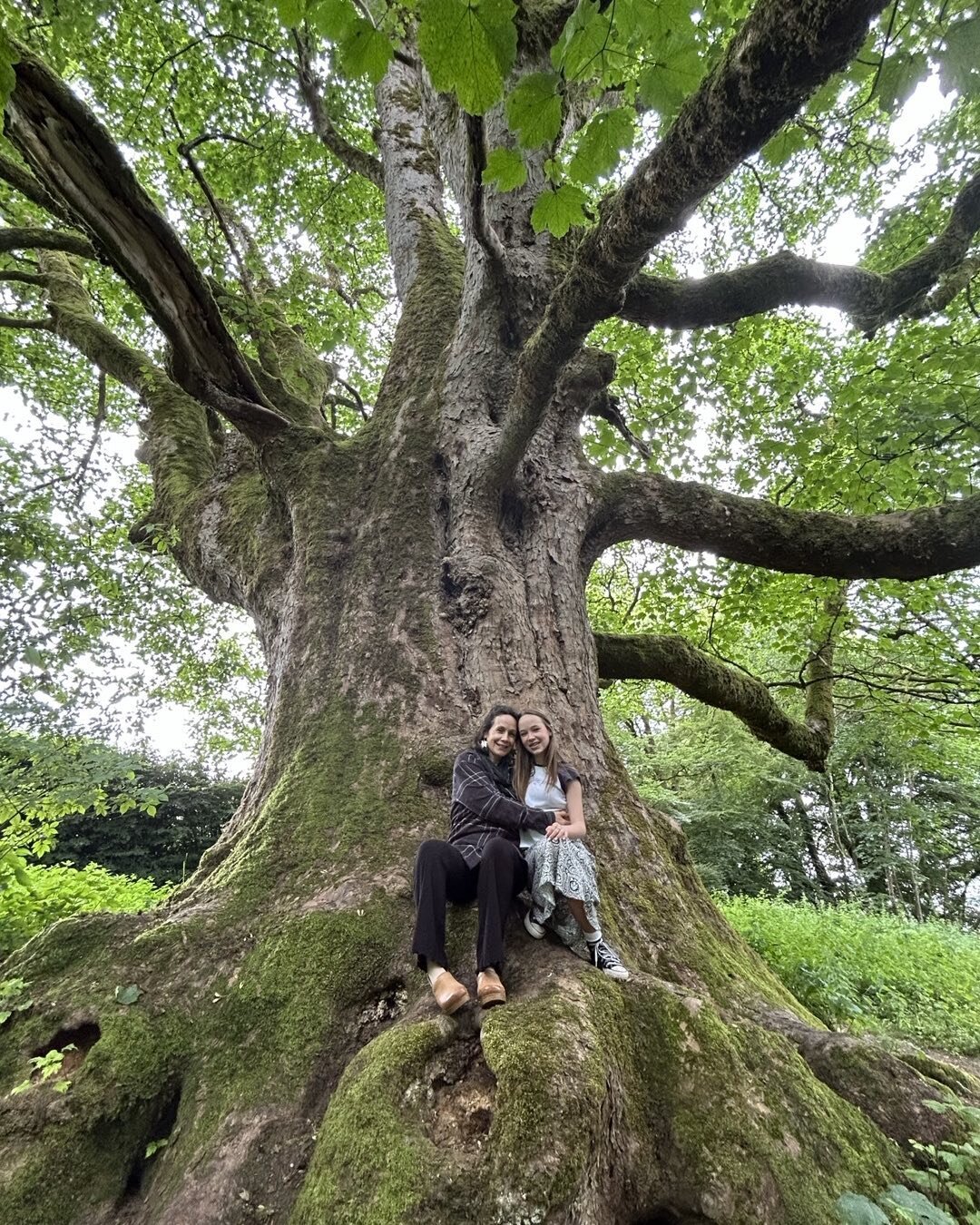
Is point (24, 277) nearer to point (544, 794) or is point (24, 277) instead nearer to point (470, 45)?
point (470, 45)

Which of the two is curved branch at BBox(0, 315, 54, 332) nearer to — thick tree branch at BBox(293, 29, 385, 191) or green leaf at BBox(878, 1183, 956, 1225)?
thick tree branch at BBox(293, 29, 385, 191)

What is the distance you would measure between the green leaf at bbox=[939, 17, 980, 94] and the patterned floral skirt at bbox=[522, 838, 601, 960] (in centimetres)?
237

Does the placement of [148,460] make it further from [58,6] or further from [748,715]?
[748,715]

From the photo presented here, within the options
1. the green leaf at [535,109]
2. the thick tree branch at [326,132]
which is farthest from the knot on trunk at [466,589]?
the thick tree branch at [326,132]

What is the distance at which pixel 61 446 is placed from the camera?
20.4ft

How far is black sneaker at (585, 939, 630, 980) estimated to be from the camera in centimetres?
212

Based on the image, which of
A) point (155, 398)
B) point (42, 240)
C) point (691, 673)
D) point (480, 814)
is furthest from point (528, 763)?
point (42, 240)

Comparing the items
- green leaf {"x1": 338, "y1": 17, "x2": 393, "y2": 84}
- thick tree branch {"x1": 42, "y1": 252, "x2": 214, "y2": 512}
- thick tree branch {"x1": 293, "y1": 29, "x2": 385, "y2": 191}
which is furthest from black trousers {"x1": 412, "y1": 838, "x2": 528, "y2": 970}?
thick tree branch {"x1": 293, "y1": 29, "x2": 385, "y2": 191}

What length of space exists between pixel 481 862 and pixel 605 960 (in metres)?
0.53

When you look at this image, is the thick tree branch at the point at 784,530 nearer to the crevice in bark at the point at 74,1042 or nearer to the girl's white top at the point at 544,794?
the girl's white top at the point at 544,794

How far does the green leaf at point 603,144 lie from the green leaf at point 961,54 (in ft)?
2.13

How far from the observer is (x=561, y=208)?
62.9 inches

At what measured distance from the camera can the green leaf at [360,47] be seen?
1328 millimetres

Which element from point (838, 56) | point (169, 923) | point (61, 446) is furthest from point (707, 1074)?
point (61, 446)
